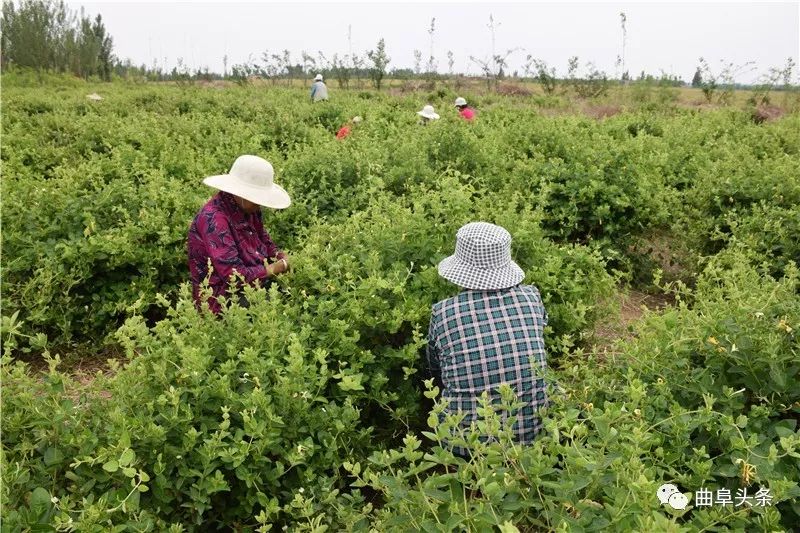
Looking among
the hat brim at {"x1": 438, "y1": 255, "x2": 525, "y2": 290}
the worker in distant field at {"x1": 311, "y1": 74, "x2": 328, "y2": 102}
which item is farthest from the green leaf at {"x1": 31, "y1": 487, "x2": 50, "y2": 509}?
the worker in distant field at {"x1": 311, "y1": 74, "x2": 328, "y2": 102}

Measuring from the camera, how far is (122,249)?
398 cm

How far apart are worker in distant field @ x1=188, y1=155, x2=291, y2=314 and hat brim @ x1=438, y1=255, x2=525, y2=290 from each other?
1.19 meters

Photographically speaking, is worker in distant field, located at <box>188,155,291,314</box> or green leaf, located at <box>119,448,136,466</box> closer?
green leaf, located at <box>119,448,136,466</box>

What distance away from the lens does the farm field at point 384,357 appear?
167 centimetres

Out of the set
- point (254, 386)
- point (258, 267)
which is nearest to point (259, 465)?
point (254, 386)

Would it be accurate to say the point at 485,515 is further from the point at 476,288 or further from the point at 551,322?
the point at 551,322

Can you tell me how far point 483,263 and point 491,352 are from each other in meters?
0.41

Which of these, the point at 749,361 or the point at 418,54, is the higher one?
the point at 418,54

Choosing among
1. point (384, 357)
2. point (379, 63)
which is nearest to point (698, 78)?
point (379, 63)

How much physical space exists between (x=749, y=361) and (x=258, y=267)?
257 centimetres

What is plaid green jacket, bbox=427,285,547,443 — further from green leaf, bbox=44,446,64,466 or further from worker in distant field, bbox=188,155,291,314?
green leaf, bbox=44,446,64,466

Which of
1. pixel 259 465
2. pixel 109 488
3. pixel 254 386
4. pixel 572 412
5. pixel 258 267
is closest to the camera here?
pixel 572 412

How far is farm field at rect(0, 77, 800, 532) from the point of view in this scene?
167 centimetres

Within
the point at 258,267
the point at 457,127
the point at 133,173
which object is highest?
the point at 457,127
